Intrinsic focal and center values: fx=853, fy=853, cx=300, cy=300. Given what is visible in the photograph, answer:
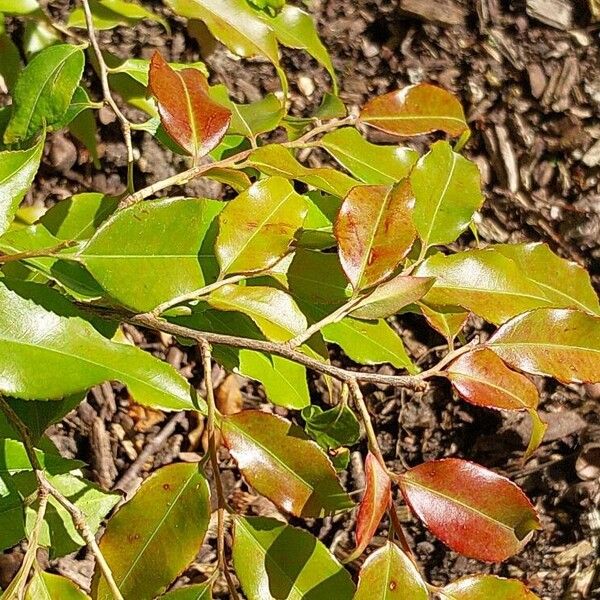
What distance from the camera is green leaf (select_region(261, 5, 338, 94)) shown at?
1.02m

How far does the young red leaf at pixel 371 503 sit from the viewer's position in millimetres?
645

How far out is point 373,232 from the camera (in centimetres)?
69

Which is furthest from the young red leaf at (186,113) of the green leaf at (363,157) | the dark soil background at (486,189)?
the dark soil background at (486,189)

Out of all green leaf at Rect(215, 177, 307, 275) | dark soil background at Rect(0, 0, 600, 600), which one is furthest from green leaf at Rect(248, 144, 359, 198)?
dark soil background at Rect(0, 0, 600, 600)

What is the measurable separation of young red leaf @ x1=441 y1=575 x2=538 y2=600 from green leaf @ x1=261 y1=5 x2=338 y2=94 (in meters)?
Result: 0.59

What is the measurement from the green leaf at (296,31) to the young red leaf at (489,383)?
447 mm

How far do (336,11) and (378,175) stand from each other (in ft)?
4.03

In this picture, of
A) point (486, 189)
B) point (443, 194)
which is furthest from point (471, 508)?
point (486, 189)

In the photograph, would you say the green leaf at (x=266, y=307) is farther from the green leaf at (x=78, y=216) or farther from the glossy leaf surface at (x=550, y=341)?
the green leaf at (x=78, y=216)

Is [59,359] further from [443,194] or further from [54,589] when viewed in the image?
[443,194]

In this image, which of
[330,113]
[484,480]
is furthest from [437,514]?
[330,113]

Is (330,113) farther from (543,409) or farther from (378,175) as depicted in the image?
(543,409)

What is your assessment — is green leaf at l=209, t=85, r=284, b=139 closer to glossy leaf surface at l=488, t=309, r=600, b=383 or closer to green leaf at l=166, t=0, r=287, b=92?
green leaf at l=166, t=0, r=287, b=92

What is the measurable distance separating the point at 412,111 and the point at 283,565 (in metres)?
0.50
